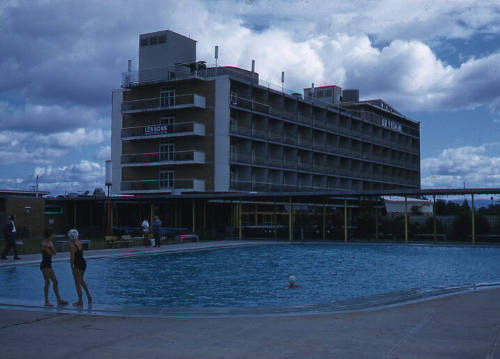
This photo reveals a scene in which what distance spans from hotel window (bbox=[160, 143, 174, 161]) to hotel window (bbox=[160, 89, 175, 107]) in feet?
13.1

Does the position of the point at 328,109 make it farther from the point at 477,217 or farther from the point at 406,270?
the point at 406,270

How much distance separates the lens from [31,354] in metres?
7.38

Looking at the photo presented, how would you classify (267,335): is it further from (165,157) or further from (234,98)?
(165,157)

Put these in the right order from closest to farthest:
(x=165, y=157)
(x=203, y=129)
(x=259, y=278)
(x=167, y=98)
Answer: (x=259, y=278), (x=203, y=129), (x=165, y=157), (x=167, y=98)

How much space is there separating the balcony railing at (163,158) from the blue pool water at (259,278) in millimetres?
23802

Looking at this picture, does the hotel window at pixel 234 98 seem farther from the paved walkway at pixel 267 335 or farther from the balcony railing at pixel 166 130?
the paved walkway at pixel 267 335

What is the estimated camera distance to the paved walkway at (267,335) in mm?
7359

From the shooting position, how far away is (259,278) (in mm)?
17625

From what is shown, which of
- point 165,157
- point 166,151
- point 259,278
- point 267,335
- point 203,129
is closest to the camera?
point 267,335

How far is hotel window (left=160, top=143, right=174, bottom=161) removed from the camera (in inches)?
2061

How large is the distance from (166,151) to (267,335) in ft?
151

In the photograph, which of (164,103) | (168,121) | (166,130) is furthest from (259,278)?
(164,103)

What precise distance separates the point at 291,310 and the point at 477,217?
28.6 m

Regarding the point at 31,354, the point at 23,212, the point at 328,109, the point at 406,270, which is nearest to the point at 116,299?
the point at 31,354
